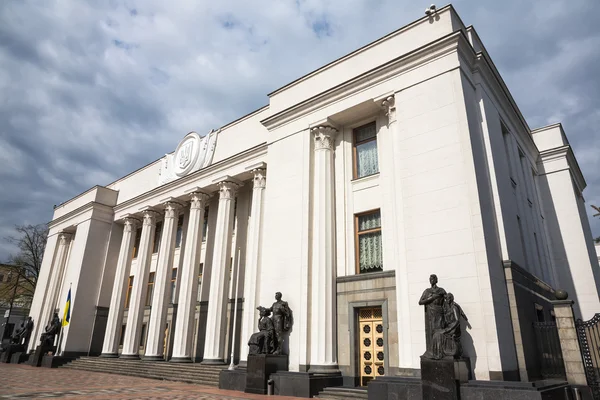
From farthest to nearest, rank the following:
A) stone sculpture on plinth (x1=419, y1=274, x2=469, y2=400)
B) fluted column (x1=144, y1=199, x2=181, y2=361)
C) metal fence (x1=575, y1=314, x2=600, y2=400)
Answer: fluted column (x1=144, y1=199, x2=181, y2=361) < metal fence (x1=575, y1=314, x2=600, y2=400) < stone sculpture on plinth (x1=419, y1=274, x2=469, y2=400)

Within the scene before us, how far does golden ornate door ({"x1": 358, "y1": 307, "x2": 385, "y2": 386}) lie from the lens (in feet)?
40.6

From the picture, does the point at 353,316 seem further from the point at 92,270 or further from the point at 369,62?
the point at 92,270

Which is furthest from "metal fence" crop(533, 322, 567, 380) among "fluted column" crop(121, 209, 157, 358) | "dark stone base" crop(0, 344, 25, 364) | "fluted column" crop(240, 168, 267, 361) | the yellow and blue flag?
"dark stone base" crop(0, 344, 25, 364)

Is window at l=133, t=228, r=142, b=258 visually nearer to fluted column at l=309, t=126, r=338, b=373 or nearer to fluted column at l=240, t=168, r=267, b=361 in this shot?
fluted column at l=240, t=168, r=267, b=361

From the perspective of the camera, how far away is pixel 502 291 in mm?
10742

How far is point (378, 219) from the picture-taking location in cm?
1403

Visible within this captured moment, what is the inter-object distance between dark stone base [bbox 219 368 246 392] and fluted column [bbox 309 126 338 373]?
7.96 feet

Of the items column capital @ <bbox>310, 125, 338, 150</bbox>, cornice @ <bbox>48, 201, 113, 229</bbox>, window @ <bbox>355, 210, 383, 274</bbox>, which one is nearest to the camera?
window @ <bbox>355, 210, 383, 274</bbox>

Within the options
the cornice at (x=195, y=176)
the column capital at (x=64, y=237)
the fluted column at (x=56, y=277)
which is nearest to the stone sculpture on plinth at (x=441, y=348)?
the cornice at (x=195, y=176)

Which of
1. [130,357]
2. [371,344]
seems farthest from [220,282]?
[371,344]

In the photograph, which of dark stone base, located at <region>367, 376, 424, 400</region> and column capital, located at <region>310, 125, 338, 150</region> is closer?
dark stone base, located at <region>367, 376, 424, 400</region>

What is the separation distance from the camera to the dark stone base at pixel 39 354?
77.4 feet

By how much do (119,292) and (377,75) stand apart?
66.3 feet

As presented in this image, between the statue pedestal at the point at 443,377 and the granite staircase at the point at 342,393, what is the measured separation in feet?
8.10
